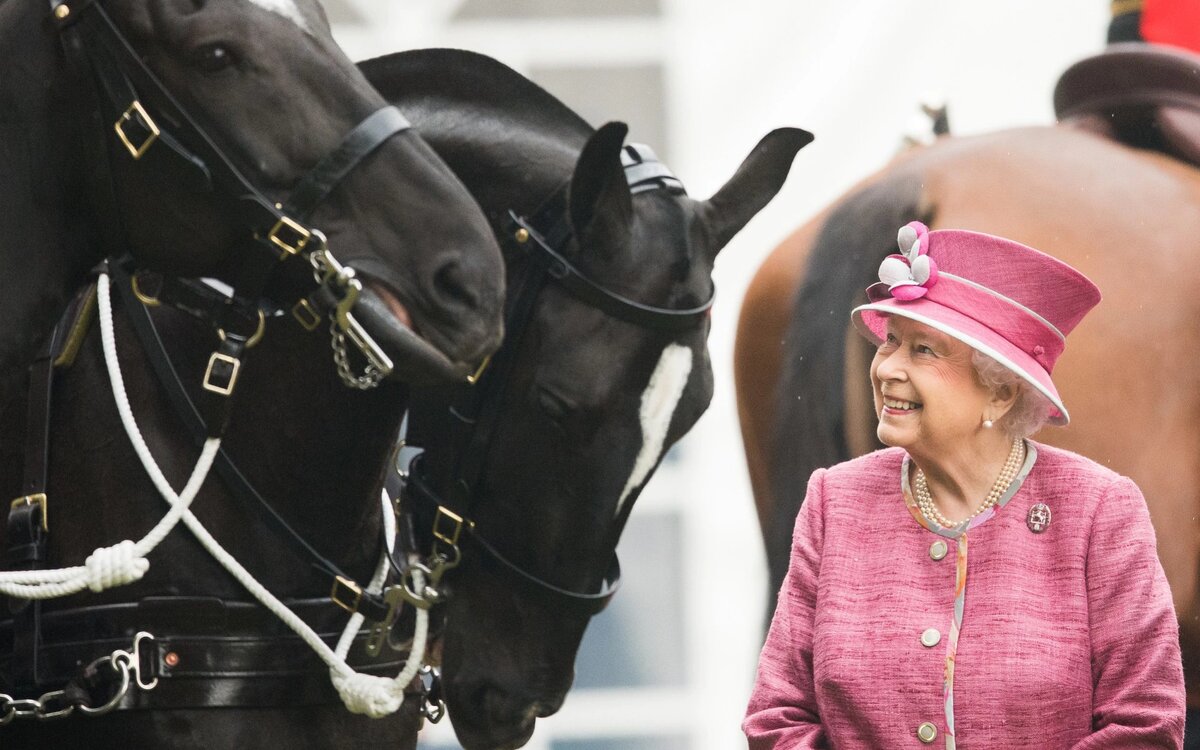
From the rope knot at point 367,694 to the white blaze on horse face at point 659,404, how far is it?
403 millimetres

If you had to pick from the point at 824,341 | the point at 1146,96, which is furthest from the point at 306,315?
the point at 1146,96

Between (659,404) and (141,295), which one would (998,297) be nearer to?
(659,404)

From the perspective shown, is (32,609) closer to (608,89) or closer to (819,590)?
(819,590)

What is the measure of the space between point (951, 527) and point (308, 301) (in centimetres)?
78

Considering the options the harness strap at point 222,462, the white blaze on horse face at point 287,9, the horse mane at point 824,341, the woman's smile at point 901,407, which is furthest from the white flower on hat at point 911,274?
the horse mane at point 824,341

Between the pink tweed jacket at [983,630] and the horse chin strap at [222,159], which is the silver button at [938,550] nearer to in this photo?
the pink tweed jacket at [983,630]

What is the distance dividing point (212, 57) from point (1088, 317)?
1.53 m

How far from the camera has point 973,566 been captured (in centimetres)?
185

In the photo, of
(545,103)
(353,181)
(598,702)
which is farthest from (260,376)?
(598,702)

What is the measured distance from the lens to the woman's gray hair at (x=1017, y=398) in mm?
1859

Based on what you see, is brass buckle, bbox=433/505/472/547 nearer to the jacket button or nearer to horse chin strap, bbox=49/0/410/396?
horse chin strap, bbox=49/0/410/396

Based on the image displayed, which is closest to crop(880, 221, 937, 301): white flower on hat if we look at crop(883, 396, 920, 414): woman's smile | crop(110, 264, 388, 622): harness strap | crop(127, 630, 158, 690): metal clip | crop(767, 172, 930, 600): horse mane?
crop(883, 396, 920, 414): woman's smile

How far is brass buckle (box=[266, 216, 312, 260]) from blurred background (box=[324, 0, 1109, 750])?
102 inches

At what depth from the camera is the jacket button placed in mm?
1801
